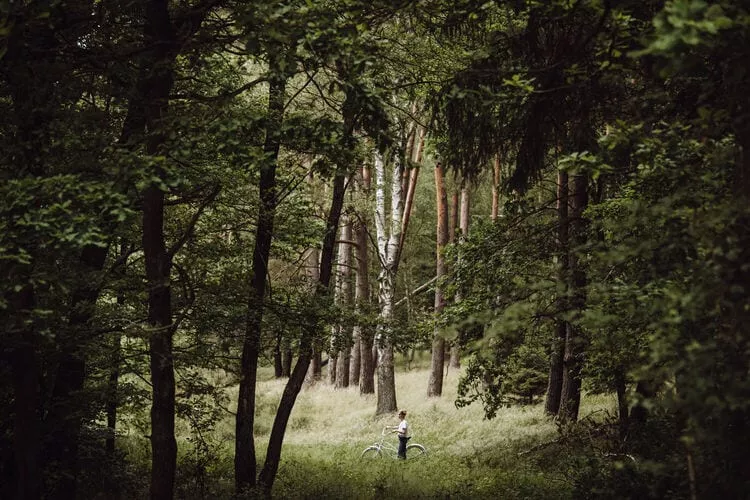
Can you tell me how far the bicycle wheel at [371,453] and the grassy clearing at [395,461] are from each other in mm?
239

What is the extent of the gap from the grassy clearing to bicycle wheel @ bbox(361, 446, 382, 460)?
0.24 metres

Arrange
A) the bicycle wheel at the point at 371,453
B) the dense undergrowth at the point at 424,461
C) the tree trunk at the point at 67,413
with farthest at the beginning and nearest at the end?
1. the bicycle wheel at the point at 371,453
2. the dense undergrowth at the point at 424,461
3. the tree trunk at the point at 67,413

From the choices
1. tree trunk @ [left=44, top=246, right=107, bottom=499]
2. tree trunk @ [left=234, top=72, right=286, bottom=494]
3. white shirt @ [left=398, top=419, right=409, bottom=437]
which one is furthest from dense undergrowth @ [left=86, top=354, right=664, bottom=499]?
tree trunk @ [left=44, top=246, right=107, bottom=499]

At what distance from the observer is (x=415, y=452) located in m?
18.6

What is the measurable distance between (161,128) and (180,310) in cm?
487

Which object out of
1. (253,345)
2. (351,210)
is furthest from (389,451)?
(253,345)

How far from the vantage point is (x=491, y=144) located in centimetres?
956

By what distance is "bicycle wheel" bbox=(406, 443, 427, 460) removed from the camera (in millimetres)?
17848

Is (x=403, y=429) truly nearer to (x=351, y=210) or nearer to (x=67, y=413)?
(x=351, y=210)

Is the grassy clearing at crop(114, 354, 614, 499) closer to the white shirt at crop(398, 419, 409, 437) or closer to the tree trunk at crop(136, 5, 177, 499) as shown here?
the white shirt at crop(398, 419, 409, 437)

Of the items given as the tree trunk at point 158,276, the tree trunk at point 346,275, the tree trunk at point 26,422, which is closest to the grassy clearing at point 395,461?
the tree trunk at point 346,275

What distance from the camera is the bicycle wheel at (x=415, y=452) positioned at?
17.8 metres

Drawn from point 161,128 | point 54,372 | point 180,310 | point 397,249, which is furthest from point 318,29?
point 397,249

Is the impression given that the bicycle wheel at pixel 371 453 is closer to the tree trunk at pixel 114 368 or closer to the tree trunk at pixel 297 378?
the tree trunk at pixel 297 378
